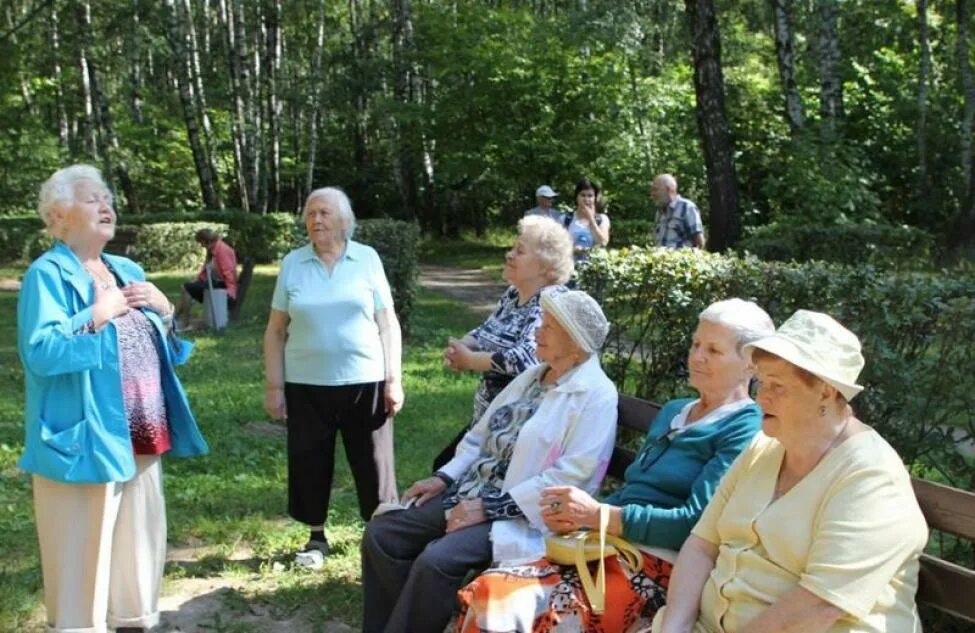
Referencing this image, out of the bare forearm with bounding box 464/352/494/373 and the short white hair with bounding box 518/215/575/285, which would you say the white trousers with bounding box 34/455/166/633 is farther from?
the short white hair with bounding box 518/215/575/285

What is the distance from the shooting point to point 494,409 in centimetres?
403

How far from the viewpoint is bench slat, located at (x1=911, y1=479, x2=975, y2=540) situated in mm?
2656

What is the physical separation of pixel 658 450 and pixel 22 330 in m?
2.24

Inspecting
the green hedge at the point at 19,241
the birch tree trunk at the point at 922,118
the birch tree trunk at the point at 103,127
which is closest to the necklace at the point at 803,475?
the birch tree trunk at the point at 922,118

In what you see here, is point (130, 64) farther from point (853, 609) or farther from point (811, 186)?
point (853, 609)

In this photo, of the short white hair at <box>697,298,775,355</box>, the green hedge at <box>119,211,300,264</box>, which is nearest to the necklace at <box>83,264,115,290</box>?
the short white hair at <box>697,298,775,355</box>

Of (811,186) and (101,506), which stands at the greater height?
(811,186)

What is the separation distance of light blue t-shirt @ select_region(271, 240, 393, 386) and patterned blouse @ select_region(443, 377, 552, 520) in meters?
0.93

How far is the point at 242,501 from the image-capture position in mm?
6027

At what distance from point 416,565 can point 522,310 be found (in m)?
1.28

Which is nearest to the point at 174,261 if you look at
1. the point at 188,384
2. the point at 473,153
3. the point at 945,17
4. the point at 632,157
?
the point at 473,153

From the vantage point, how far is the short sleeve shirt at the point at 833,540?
2.43 metres

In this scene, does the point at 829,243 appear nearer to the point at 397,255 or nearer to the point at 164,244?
the point at 397,255

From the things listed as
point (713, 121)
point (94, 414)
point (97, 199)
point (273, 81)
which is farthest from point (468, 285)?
point (94, 414)
